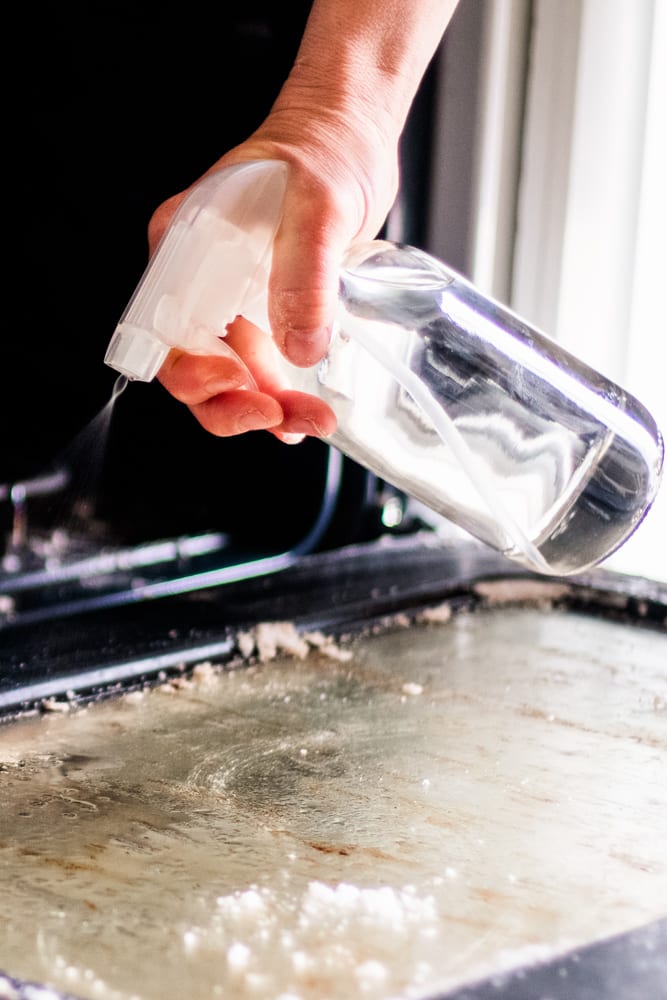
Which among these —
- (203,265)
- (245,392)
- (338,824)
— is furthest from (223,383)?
(338,824)

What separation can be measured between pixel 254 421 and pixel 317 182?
151mm

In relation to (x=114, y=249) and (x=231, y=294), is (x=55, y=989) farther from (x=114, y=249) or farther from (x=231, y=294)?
(x=114, y=249)

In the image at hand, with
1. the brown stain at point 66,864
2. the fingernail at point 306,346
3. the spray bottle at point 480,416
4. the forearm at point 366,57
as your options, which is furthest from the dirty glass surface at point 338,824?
the forearm at point 366,57

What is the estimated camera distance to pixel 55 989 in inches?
17.6

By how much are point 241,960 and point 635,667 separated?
46 centimetres

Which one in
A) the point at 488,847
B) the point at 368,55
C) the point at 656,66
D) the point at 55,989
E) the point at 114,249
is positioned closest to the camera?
the point at 55,989

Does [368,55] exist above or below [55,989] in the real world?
above

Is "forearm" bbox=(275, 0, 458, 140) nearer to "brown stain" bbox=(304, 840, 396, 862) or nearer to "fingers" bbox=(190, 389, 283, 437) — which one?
"fingers" bbox=(190, 389, 283, 437)

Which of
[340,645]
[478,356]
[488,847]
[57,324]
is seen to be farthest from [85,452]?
[488,847]

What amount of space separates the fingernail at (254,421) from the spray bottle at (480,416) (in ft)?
0.15

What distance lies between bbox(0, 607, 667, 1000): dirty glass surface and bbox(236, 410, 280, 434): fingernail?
0.56 ft

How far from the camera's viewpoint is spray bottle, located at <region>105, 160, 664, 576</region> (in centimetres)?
72

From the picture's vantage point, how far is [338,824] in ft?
2.00

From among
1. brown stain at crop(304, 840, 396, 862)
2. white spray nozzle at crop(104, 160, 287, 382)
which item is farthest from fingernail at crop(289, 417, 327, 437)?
brown stain at crop(304, 840, 396, 862)
